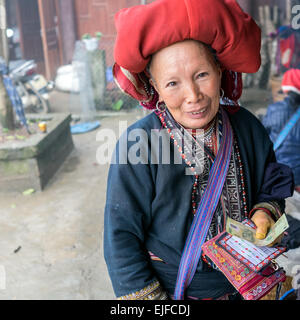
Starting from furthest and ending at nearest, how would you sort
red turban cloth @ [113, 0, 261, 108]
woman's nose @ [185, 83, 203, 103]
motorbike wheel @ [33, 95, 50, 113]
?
motorbike wheel @ [33, 95, 50, 113] → woman's nose @ [185, 83, 203, 103] → red turban cloth @ [113, 0, 261, 108]

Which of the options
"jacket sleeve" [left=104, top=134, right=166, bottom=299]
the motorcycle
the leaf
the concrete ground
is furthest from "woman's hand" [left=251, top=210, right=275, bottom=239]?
the motorcycle

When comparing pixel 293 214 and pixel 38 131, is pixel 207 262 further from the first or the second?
pixel 38 131

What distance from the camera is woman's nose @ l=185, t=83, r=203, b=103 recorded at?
51.1 inches

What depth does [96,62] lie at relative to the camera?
24.8 feet

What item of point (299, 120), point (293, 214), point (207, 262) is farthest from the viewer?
→ point (299, 120)

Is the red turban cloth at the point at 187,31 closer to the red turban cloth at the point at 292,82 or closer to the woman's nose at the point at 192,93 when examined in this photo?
the woman's nose at the point at 192,93

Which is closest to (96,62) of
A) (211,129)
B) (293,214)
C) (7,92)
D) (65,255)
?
(7,92)

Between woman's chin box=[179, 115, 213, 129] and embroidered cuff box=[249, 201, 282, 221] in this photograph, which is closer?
woman's chin box=[179, 115, 213, 129]

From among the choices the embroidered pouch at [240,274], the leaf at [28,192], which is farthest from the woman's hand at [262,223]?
the leaf at [28,192]

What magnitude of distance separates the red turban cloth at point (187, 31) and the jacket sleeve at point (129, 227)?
383 millimetres

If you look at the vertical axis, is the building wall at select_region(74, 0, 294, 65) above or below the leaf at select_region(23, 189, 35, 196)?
above

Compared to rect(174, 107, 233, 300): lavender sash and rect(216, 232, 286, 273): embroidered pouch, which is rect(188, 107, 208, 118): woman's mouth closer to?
rect(174, 107, 233, 300): lavender sash

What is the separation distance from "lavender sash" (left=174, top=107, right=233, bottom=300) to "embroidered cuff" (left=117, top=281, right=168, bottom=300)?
89mm

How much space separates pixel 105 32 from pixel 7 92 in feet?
19.2
